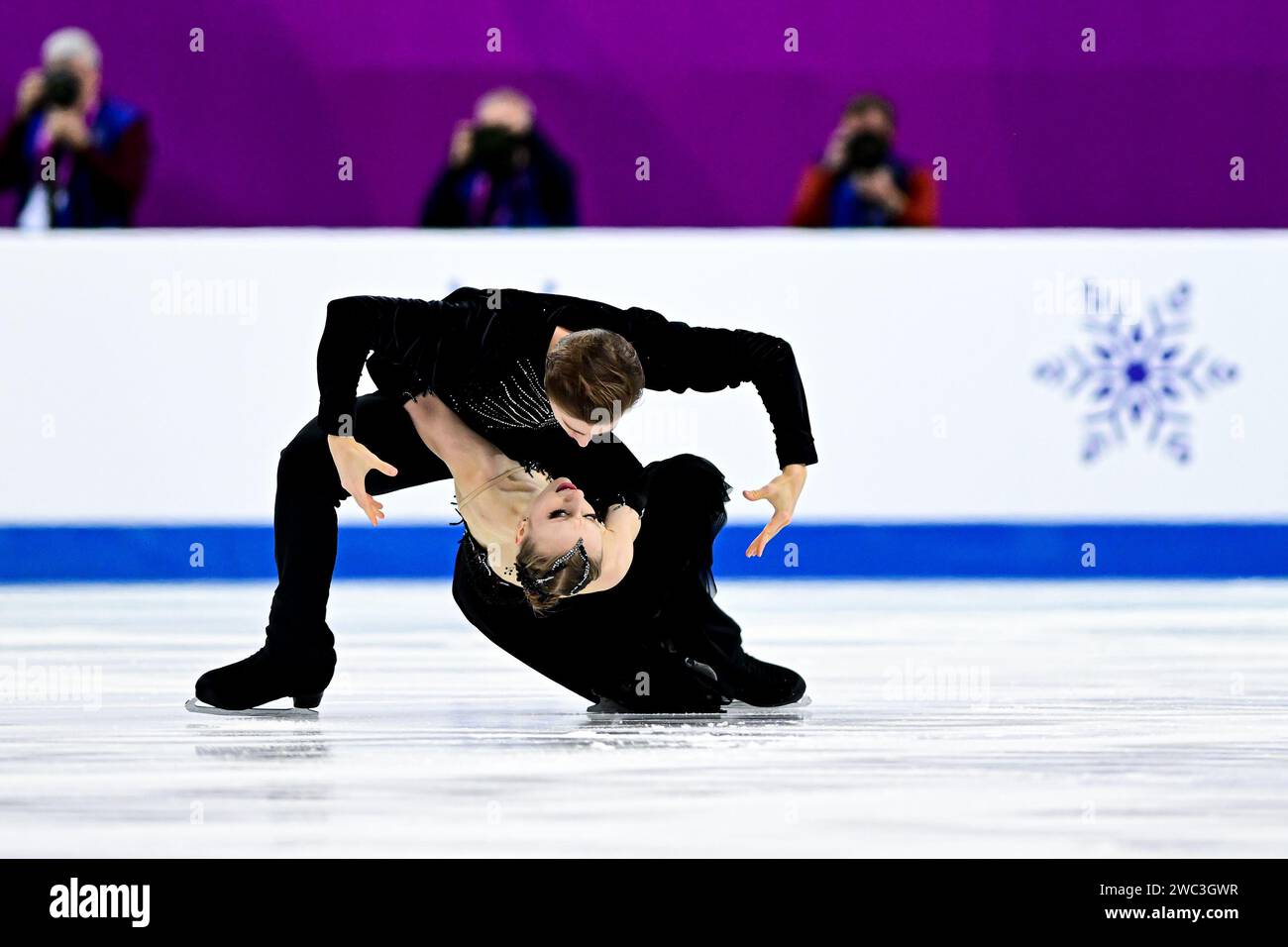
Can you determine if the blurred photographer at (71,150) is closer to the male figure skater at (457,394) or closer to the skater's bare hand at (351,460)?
the male figure skater at (457,394)

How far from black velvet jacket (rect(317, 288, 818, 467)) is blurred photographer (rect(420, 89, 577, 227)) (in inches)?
192

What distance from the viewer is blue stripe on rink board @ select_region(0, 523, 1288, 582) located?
23.5ft

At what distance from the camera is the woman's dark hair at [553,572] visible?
11.9 feet

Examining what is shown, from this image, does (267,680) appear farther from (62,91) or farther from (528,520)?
(62,91)

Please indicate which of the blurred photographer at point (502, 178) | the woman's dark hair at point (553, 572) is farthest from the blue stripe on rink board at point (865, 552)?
the woman's dark hair at point (553, 572)

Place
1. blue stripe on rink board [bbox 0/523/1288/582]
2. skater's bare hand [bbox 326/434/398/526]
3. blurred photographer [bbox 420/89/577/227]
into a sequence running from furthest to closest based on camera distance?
blurred photographer [bbox 420/89/577/227]
blue stripe on rink board [bbox 0/523/1288/582]
skater's bare hand [bbox 326/434/398/526]

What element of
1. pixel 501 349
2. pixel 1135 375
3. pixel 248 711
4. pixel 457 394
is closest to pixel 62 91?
pixel 1135 375

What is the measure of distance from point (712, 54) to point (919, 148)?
1.20m

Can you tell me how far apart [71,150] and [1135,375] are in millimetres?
4231

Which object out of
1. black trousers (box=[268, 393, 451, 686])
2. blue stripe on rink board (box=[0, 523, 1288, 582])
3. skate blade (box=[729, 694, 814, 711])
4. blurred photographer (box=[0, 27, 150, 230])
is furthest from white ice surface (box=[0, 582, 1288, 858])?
blurred photographer (box=[0, 27, 150, 230])

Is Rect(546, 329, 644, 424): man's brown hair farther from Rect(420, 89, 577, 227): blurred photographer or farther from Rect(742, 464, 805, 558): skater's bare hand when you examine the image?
Rect(420, 89, 577, 227): blurred photographer

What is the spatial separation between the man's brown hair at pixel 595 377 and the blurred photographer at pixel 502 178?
5.20 meters

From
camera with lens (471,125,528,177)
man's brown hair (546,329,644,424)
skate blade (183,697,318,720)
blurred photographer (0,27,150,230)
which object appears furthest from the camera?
camera with lens (471,125,528,177)
